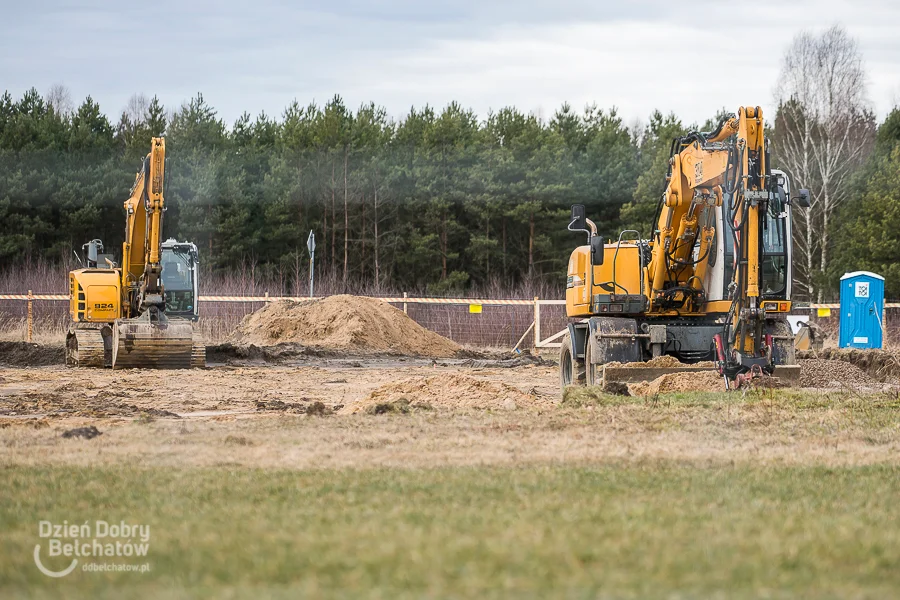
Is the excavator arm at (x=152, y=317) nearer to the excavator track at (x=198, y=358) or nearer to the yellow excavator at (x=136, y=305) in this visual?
the yellow excavator at (x=136, y=305)

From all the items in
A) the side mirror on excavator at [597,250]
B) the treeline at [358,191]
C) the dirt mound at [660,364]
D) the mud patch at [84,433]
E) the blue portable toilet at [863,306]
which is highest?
the treeline at [358,191]

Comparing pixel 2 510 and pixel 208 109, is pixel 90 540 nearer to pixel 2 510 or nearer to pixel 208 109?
pixel 2 510

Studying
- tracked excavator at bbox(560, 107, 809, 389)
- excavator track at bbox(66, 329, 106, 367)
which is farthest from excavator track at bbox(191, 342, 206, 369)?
tracked excavator at bbox(560, 107, 809, 389)

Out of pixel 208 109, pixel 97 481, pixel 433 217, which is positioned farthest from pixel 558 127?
pixel 97 481

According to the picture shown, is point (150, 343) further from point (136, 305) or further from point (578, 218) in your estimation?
point (578, 218)

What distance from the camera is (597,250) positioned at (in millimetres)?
15578

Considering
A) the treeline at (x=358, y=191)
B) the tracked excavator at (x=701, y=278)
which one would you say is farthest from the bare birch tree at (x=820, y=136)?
the tracked excavator at (x=701, y=278)

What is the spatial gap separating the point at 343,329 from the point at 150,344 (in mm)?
9909

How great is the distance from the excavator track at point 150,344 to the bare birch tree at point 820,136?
31.3 meters

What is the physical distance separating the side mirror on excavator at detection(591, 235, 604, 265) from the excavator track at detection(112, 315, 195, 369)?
9686 millimetres

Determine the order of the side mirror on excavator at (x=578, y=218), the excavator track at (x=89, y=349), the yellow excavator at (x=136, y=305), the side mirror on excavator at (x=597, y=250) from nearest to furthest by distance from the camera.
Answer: the side mirror on excavator at (x=578, y=218) < the side mirror on excavator at (x=597, y=250) < the yellow excavator at (x=136, y=305) < the excavator track at (x=89, y=349)

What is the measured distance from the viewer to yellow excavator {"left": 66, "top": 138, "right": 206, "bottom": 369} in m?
22.1

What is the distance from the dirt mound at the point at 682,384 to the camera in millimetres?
13867

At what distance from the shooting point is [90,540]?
5805mm
